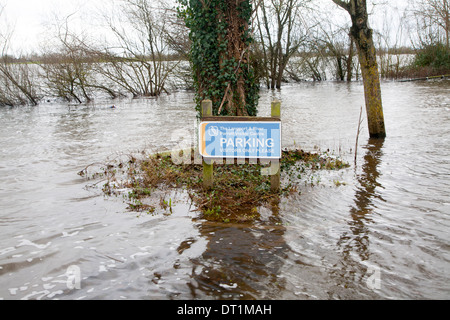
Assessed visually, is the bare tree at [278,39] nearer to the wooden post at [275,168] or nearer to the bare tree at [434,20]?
the bare tree at [434,20]

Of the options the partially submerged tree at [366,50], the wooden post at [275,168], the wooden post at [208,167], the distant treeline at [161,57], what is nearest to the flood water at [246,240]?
the wooden post at [275,168]

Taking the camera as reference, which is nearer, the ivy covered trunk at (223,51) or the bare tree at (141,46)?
the ivy covered trunk at (223,51)

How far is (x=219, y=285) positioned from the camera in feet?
12.7

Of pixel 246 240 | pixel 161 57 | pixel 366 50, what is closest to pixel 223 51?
pixel 366 50

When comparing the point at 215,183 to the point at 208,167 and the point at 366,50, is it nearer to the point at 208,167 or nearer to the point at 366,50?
the point at 208,167

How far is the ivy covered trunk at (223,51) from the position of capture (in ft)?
26.7

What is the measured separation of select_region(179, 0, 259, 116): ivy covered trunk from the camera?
26.7ft

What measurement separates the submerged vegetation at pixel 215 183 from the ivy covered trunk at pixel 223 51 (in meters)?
1.50

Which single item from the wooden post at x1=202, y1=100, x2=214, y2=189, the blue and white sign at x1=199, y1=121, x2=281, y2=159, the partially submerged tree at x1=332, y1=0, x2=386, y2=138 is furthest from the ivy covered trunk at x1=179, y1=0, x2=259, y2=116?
the partially submerged tree at x1=332, y1=0, x2=386, y2=138

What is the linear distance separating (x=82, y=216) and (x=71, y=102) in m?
24.4

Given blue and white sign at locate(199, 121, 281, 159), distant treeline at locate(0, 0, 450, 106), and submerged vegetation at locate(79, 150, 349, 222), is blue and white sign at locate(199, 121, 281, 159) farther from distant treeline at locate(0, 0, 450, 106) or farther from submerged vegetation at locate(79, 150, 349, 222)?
distant treeline at locate(0, 0, 450, 106)

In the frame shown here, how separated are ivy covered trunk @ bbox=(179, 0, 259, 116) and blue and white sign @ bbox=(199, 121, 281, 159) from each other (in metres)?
1.87

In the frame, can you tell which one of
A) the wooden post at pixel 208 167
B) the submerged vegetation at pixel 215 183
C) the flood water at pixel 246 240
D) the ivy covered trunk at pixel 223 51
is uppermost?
the ivy covered trunk at pixel 223 51
